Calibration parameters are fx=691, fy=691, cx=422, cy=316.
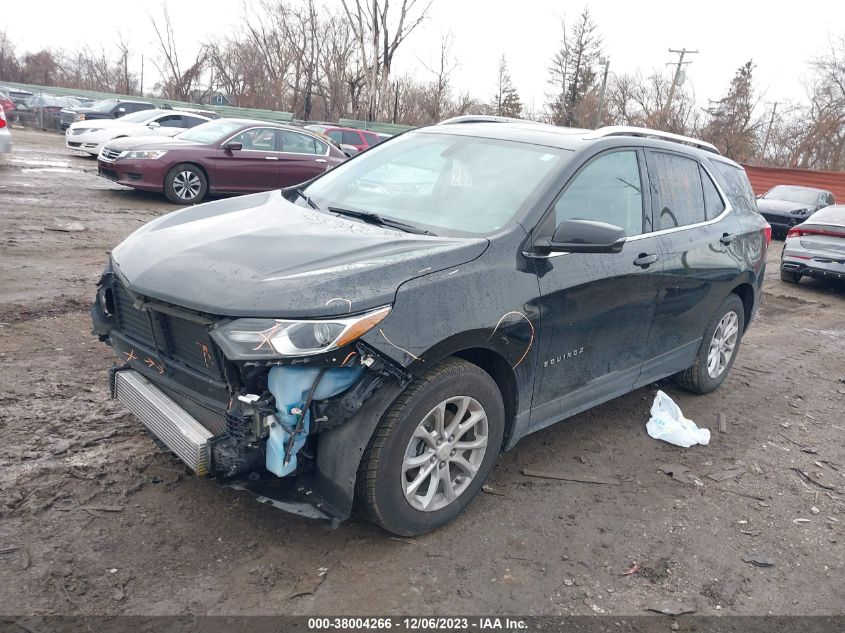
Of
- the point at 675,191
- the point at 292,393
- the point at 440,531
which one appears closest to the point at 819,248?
the point at 675,191

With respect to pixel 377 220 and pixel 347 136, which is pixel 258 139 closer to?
pixel 347 136

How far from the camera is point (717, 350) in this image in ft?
17.6

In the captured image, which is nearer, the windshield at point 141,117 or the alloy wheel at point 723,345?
the alloy wheel at point 723,345

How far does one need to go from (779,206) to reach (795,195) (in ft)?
4.08

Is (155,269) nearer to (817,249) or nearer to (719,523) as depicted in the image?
(719,523)

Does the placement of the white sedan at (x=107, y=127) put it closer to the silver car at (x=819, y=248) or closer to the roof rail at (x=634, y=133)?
the silver car at (x=819, y=248)

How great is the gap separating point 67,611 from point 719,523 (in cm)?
310

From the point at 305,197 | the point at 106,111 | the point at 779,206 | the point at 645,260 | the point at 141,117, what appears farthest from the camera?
the point at 106,111

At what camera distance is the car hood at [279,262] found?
2.73 metres

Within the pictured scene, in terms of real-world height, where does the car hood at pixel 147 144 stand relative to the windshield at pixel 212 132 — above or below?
below

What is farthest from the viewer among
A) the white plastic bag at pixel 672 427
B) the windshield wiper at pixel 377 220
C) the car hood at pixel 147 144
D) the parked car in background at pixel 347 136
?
the parked car in background at pixel 347 136

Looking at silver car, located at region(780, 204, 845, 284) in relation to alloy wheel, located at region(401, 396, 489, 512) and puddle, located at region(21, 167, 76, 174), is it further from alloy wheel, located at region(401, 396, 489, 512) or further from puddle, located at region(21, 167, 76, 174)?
puddle, located at region(21, 167, 76, 174)

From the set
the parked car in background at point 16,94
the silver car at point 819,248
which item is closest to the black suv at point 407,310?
the silver car at point 819,248

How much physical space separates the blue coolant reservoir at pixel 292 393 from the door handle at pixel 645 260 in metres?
2.05
